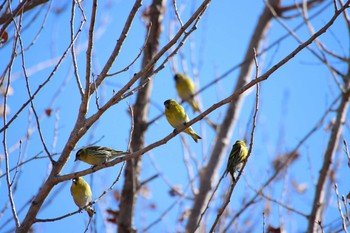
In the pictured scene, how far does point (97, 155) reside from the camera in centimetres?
586

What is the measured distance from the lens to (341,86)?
500 centimetres

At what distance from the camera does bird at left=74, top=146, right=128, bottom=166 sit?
5.69 m

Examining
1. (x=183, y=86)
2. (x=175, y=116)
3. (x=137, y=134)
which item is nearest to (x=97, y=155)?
(x=137, y=134)

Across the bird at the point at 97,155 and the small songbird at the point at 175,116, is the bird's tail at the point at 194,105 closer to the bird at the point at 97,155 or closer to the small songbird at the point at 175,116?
the small songbird at the point at 175,116

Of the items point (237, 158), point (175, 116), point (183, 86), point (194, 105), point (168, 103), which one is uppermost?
point (183, 86)

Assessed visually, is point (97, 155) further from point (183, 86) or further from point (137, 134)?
point (183, 86)

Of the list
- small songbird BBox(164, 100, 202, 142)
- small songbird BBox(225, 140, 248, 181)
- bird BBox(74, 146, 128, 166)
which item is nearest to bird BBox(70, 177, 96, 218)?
bird BBox(74, 146, 128, 166)

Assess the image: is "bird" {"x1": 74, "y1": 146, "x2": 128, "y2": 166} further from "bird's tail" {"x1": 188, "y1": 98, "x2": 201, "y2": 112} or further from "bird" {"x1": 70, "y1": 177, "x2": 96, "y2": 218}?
"bird's tail" {"x1": 188, "y1": 98, "x2": 201, "y2": 112}

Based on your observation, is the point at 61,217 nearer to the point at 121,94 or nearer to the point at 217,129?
the point at 121,94

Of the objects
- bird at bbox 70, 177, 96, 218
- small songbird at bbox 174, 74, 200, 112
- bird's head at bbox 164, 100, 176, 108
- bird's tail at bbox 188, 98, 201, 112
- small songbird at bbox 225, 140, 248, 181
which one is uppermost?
small songbird at bbox 174, 74, 200, 112

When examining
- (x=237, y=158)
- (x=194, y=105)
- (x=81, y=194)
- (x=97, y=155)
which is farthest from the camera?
(x=194, y=105)

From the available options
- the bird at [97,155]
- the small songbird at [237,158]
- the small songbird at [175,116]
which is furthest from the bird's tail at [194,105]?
the small songbird at [237,158]

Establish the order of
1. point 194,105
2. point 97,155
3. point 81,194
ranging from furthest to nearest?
1. point 194,105
2. point 81,194
3. point 97,155

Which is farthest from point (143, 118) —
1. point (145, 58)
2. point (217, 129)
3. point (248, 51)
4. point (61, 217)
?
point (61, 217)
